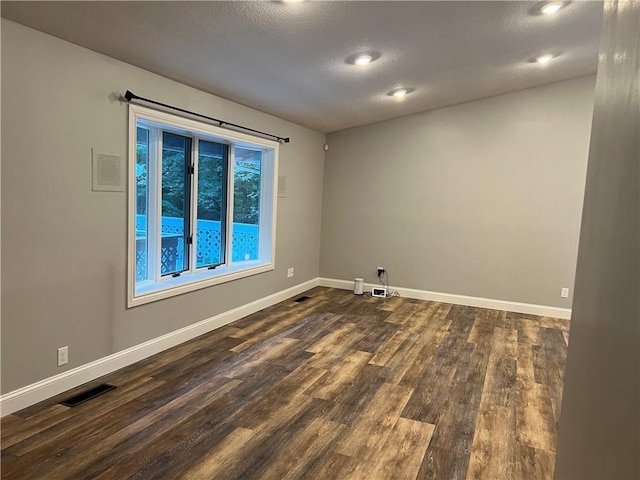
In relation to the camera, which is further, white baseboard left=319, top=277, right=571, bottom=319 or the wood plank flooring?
white baseboard left=319, top=277, right=571, bottom=319

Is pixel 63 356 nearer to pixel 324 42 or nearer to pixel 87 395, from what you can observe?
pixel 87 395

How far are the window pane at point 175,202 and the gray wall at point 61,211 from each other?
1.54ft

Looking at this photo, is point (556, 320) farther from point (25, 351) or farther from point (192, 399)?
point (25, 351)

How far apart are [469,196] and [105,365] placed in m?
4.48

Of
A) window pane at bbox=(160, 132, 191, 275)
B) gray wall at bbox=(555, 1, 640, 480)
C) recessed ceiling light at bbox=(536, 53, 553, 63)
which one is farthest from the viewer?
recessed ceiling light at bbox=(536, 53, 553, 63)

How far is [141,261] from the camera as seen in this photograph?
11.9 feet

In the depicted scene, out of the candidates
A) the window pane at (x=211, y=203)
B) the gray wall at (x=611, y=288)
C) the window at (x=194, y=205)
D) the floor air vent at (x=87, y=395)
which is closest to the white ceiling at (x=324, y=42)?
the window at (x=194, y=205)

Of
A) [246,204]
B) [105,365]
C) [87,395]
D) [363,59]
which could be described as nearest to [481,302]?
[246,204]

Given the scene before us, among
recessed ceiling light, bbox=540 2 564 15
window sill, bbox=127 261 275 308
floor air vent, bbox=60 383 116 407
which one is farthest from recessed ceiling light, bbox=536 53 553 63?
floor air vent, bbox=60 383 116 407

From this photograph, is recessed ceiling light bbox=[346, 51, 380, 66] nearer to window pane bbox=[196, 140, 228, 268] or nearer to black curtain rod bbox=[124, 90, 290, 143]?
black curtain rod bbox=[124, 90, 290, 143]

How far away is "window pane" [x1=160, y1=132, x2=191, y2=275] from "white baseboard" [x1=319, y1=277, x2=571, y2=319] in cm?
284

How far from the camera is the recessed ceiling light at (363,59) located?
331 centimetres

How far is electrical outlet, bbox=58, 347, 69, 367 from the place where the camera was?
8.91 ft

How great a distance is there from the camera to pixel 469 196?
5445mm
